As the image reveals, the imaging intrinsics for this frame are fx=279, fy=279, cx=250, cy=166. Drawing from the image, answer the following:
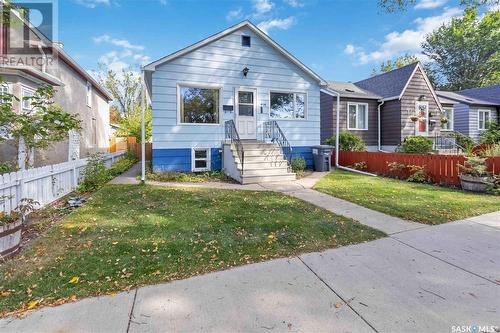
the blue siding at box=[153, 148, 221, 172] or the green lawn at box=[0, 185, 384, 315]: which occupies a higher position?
the blue siding at box=[153, 148, 221, 172]

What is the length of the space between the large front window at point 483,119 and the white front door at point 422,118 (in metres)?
6.34

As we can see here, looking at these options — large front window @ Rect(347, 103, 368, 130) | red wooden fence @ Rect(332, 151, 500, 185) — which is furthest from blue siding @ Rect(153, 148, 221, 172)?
large front window @ Rect(347, 103, 368, 130)

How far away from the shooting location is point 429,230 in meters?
4.58

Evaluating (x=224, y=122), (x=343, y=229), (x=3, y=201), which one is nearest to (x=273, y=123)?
(x=224, y=122)

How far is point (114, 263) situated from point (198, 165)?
780cm

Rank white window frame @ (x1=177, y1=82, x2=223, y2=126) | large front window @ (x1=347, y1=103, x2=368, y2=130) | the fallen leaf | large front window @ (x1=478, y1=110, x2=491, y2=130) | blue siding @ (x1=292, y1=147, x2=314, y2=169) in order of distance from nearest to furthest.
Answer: the fallen leaf < white window frame @ (x1=177, y1=82, x2=223, y2=126) < blue siding @ (x1=292, y1=147, x2=314, y2=169) < large front window @ (x1=347, y1=103, x2=368, y2=130) < large front window @ (x1=478, y1=110, x2=491, y2=130)

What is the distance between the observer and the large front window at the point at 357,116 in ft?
54.8

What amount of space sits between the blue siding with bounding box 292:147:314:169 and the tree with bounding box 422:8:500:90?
3199 centimetres

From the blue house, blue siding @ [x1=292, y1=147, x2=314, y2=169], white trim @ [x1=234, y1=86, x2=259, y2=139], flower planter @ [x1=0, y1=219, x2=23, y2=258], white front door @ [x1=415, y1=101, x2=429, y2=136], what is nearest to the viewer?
flower planter @ [x1=0, y1=219, x2=23, y2=258]

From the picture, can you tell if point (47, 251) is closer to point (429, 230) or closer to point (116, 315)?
point (116, 315)

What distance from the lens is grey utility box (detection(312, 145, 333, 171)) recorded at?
12062 mm

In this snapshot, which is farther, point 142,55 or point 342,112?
point 142,55

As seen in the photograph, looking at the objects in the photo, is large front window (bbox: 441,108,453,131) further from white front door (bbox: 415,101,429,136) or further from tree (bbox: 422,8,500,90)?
tree (bbox: 422,8,500,90)

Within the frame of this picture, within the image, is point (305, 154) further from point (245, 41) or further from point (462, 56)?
point (462, 56)
